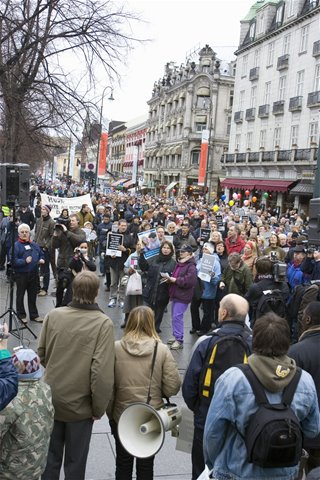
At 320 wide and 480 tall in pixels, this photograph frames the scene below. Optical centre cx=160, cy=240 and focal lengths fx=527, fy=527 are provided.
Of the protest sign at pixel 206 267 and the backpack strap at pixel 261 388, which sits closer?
the backpack strap at pixel 261 388

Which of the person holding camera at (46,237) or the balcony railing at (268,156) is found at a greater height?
the balcony railing at (268,156)

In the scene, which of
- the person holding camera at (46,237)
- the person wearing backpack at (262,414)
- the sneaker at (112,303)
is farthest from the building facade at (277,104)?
the person wearing backpack at (262,414)

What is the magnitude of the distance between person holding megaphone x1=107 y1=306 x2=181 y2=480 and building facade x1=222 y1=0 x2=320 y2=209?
33017 millimetres

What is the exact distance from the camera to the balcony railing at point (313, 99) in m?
36.7

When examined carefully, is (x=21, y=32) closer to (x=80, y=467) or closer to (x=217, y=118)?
(x=80, y=467)

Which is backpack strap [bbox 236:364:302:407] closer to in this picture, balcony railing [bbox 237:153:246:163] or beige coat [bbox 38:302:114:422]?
beige coat [bbox 38:302:114:422]

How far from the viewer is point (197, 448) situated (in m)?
4.00

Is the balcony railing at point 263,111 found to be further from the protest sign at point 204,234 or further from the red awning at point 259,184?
the protest sign at point 204,234

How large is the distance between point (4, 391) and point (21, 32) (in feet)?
33.6

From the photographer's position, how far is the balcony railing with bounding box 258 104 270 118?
44.2 meters

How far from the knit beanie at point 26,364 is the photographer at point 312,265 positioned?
623 centimetres

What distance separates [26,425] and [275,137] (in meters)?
42.3

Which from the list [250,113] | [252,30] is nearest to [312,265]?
[250,113]

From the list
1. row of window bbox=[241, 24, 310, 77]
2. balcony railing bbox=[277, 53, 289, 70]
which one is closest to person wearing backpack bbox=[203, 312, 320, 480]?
row of window bbox=[241, 24, 310, 77]
